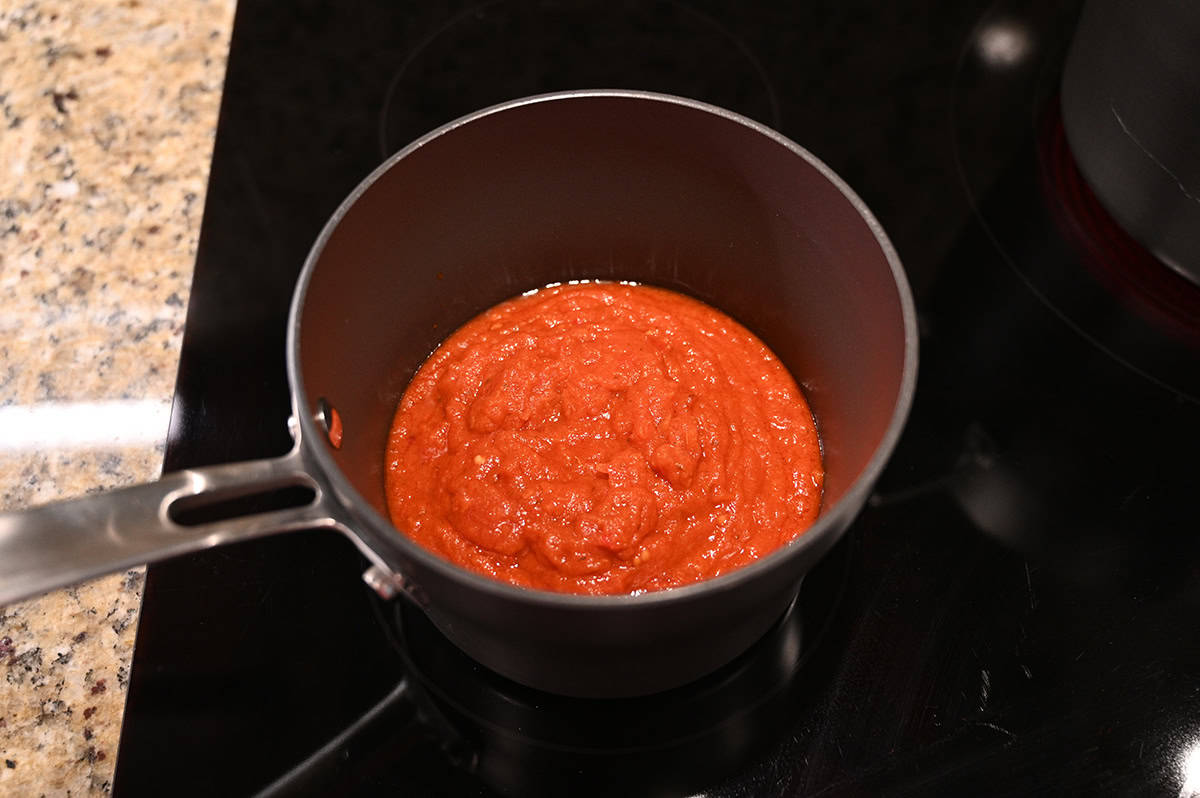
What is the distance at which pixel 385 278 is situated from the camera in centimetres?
127

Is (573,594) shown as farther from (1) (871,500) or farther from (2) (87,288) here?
(2) (87,288)

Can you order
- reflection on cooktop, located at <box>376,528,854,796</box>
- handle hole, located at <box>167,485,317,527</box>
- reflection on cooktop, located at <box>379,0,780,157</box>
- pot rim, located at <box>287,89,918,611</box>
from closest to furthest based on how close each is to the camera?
pot rim, located at <box>287,89,918,611</box> → reflection on cooktop, located at <box>376,528,854,796</box> → handle hole, located at <box>167,485,317,527</box> → reflection on cooktop, located at <box>379,0,780,157</box>

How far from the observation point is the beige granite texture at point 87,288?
1.20 m

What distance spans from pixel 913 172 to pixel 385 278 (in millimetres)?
870

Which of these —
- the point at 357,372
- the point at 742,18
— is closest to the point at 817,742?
the point at 357,372

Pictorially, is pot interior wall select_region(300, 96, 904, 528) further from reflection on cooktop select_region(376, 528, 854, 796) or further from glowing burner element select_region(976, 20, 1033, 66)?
glowing burner element select_region(976, 20, 1033, 66)

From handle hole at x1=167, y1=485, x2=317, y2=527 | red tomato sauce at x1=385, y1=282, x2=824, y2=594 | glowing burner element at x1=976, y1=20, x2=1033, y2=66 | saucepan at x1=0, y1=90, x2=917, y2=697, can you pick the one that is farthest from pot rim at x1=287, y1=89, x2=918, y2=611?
glowing burner element at x1=976, y1=20, x2=1033, y2=66

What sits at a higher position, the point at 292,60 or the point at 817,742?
the point at 292,60

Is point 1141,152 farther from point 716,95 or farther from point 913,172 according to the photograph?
point 716,95

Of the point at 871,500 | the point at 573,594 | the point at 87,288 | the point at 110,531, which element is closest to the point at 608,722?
the point at 573,594

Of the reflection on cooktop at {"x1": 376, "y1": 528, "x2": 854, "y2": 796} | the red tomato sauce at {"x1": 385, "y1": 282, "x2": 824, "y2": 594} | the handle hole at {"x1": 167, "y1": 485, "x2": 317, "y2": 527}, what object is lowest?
the reflection on cooktop at {"x1": 376, "y1": 528, "x2": 854, "y2": 796}

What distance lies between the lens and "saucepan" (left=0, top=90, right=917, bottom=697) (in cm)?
92

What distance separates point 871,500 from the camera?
1.32 m

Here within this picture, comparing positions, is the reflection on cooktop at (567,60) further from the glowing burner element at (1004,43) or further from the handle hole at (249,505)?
the handle hole at (249,505)
